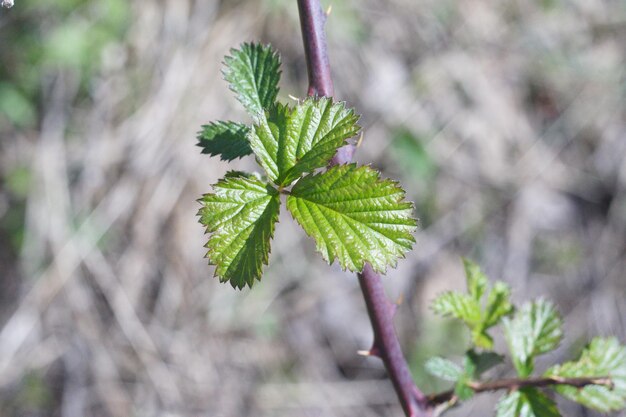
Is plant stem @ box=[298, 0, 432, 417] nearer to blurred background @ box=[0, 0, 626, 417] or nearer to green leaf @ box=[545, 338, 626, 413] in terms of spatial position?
green leaf @ box=[545, 338, 626, 413]

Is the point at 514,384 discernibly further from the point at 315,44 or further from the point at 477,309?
the point at 315,44

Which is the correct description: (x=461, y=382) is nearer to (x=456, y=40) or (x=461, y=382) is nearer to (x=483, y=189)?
(x=483, y=189)

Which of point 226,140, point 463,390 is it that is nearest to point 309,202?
point 226,140

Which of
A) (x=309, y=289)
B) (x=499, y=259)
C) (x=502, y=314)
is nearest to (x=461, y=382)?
(x=502, y=314)

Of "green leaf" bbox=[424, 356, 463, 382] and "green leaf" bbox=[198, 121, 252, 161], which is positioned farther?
"green leaf" bbox=[424, 356, 463, 382]

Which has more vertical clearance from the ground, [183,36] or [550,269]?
[183,36]

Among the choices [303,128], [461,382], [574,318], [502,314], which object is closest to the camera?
[303,128]

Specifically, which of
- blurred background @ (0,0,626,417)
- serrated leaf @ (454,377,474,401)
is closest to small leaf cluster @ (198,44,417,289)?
serrated leaf @ (454,377,474,401)
